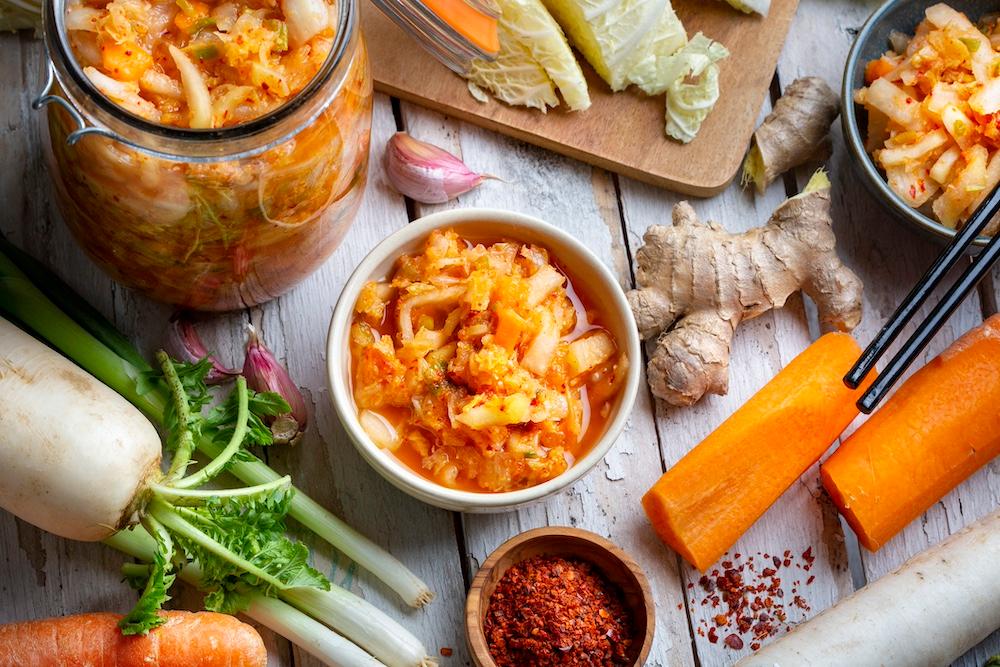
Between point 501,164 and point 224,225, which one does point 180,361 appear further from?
point 501,164

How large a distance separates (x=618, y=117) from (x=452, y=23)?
55 cm

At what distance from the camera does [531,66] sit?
2455 mm

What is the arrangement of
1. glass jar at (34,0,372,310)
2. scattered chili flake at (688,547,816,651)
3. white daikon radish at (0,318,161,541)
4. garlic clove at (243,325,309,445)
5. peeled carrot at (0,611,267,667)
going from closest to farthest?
glass jar at (34,0,372,310) → white daikon radish at (0,318,161,541) → peeled carrot at (0,611,267,667) → garlic clove at (243,325,309,445) → scattered chili flake at (688,547,816,651)

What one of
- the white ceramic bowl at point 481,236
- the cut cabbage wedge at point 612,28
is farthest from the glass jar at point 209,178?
the cut cabbage wedge at point 612,28

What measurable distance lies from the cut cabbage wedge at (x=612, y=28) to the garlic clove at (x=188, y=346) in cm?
103

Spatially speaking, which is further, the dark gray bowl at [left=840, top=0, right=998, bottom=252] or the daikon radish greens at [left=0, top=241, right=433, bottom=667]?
the dark gray bowl at [left=840, top=0, right=998, bottom=252]

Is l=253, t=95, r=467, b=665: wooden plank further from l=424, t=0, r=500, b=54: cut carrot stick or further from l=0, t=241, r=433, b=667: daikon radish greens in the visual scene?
l=424, t=0, r=500, b=54: cut carrot stick

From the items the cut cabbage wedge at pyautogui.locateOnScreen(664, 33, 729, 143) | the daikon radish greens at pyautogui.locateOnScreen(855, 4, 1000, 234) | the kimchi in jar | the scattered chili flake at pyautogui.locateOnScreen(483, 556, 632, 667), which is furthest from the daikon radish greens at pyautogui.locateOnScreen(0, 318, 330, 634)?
the daikon radish greens at pyautogui.locateOnScreen(855, 4, 1000, 234)

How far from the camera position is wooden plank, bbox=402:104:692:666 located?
238cm

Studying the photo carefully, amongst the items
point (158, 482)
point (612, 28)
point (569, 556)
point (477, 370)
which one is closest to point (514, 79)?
point (612, 28)

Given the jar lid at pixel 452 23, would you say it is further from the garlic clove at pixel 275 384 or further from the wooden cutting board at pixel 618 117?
the garlic clove at pixel 275 384

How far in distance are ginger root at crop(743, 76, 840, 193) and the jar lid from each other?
64 cm

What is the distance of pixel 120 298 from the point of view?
2.39 m

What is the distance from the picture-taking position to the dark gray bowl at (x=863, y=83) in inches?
92.6
